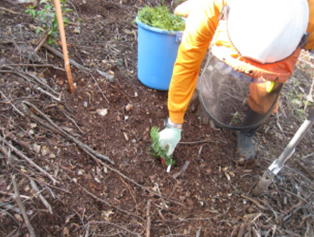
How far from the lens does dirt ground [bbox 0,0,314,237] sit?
52.7 inches

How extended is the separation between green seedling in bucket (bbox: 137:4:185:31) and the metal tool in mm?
1079

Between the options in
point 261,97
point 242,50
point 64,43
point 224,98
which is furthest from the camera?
point 224,98

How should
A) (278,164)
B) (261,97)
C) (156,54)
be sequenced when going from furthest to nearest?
Answer: (156,54)
(261,97)
(278,164)

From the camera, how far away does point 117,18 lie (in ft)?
9.74

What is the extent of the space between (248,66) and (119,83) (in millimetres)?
1279

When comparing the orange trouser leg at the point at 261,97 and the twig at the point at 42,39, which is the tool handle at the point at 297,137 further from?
the twig at the point at 42,39

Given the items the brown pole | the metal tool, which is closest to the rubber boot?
the metal tool

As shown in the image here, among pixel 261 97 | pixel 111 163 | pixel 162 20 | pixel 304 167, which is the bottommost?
pixel 304 167

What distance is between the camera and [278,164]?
5.20 feet

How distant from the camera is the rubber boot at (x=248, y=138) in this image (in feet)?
6.24

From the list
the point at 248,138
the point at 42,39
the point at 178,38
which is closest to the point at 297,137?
the point at 248,138

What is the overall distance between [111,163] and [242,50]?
1010 mm

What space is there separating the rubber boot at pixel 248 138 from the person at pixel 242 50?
0.03ft

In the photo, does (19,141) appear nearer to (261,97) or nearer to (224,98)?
(224,98)
